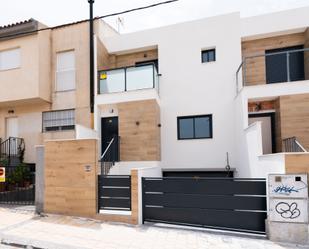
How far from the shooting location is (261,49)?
1110cm

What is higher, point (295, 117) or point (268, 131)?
point (295, 117)

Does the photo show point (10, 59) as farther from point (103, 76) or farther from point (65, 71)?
point (103, 76)

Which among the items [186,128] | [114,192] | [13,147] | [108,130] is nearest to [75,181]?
[114,192]

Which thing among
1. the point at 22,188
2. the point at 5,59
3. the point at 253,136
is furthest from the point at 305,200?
the point at 5,59

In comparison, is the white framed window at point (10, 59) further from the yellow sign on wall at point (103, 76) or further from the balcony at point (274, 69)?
the balcony at point (274, 69)

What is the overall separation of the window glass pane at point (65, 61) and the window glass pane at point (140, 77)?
3.61 metres

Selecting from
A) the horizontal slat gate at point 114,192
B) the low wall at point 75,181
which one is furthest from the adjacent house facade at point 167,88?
the horizontal slat gate at point 114,192

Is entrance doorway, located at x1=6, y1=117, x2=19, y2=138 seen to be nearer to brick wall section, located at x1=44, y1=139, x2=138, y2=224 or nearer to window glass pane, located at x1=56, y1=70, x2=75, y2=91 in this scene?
window glass pane, located at x1=56, y1=70, x2=75, y2=91

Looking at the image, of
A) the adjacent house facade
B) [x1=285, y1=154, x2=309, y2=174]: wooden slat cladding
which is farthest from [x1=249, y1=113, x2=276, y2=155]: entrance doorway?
[x1=285, y1=154, x2=309, y2=174]: wooden slat cladding

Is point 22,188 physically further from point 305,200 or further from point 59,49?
point 305,200

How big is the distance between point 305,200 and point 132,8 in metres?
7.58

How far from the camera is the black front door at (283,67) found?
10.7m

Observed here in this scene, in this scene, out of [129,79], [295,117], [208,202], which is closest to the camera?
[208,202]

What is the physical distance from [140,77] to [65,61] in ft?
15.1
